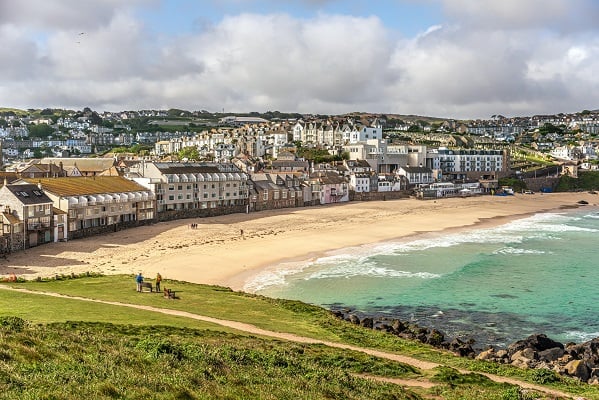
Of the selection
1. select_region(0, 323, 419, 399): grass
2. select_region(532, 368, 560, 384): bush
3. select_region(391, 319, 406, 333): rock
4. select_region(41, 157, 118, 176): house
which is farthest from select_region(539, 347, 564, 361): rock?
select_region(41, 157, 118, 176): house

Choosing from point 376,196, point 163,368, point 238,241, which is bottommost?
point 238,241

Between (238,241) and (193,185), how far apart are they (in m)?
16.1

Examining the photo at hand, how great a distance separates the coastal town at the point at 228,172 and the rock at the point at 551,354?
3014 centimetres

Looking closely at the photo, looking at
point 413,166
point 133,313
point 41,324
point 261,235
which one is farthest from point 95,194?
point 413,166

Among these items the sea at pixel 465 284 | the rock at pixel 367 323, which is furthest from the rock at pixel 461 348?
the rock at pixel 367 323

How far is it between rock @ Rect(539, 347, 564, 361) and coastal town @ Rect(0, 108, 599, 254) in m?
30.1

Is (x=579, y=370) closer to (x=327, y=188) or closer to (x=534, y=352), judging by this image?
(x=534, y=352)

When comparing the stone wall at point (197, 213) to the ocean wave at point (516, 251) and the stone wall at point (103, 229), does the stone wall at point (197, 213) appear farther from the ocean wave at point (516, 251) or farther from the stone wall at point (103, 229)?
the ocean wave at point (516, 251)

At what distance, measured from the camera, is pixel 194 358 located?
40.4 feet

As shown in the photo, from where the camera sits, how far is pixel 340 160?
97.6 m

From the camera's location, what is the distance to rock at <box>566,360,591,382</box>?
1777cm

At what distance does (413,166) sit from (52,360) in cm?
9500

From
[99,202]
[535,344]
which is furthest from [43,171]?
[535,344]

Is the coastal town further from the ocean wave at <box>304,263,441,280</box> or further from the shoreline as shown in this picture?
the ocean wave at <box>304,263,441,280</box>
